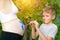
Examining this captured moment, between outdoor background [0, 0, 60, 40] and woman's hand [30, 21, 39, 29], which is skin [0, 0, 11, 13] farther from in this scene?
woman's hand [30, 21, 39, 29]

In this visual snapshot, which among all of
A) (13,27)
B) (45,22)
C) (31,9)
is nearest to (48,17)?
(45,22)

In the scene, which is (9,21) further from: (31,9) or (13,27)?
(31,9)

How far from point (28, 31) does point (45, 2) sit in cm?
25

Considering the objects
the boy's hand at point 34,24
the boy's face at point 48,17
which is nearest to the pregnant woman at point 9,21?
the boy's hand at point 34,24

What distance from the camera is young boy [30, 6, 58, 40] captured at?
1.44 meters

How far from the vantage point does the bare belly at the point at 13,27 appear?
1536 mm

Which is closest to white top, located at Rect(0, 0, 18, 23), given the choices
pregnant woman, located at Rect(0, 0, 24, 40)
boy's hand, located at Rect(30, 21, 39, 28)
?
pregnant woman, located at Rect(0, 0, 24, 40)

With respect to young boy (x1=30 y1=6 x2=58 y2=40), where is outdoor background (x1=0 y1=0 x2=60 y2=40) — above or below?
above

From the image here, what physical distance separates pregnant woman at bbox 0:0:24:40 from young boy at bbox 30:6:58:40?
13 centimetres

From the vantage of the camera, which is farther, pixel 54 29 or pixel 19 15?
pixel 19 15

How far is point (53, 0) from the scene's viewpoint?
150 centimetres

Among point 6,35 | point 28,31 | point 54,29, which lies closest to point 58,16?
point 54,29

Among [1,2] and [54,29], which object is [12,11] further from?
[54,29]

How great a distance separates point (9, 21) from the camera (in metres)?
1.54
